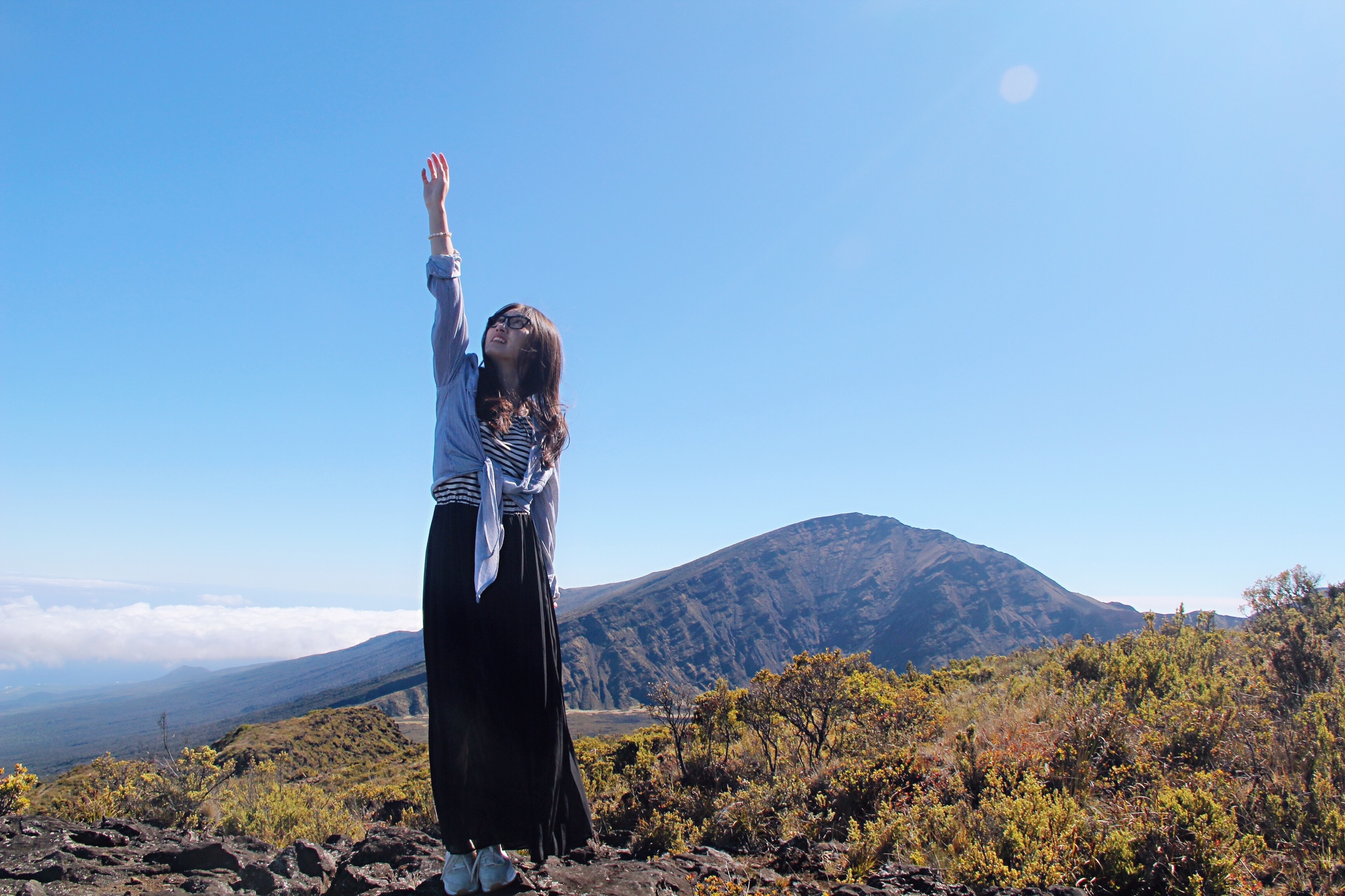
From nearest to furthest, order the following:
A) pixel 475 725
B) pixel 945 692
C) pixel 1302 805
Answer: pixel 475 725 < pixel 1302 805 < pixel 945 692

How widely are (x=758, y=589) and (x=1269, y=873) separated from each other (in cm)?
15822

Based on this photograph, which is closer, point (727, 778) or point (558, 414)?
point (558, 414)

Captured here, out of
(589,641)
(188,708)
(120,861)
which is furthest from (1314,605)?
(188,708)

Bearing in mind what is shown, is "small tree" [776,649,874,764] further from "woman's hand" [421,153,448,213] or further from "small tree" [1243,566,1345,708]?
"woman's hand" [421,153,448,213]

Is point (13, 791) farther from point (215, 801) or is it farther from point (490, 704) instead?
point (490, 704)

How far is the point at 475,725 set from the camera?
87.6 inches

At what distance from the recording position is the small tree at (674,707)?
775cm

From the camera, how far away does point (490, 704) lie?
7.38ft

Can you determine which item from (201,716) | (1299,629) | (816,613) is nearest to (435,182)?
(1299,629)

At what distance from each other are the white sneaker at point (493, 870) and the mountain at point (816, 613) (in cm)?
10557

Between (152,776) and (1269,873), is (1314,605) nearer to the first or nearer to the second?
(1269,873)

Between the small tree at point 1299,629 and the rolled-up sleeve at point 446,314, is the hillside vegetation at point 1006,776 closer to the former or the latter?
the small tree at point 1299,629

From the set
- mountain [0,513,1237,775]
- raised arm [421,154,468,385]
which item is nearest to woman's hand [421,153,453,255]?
raised arm [421,154,468,385]

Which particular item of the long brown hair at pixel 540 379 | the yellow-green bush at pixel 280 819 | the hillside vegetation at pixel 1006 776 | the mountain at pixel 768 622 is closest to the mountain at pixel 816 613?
the mountain at pixel 768 622
